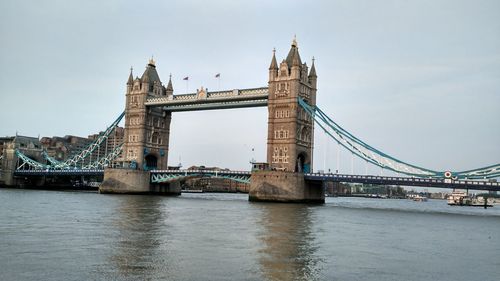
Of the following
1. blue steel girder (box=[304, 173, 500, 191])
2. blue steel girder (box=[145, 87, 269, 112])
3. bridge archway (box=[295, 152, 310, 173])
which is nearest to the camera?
blue steel girder (box=[304, 173, 500, 191])

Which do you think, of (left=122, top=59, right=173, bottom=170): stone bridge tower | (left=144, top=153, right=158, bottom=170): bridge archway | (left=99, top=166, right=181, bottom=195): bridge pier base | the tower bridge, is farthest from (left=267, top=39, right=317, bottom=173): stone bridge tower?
(left=144, top=153, right=158, bottom=170): bridge archway

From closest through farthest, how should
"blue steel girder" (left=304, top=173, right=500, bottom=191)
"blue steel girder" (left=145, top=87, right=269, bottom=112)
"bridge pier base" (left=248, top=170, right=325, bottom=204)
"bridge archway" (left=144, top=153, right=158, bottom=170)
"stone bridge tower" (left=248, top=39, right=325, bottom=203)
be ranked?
"blue steel girder" (left=304, top=173, right=500, bottom=191), "bridge pier base" (left=248, top=170, right=325, bottom=204), "stone bridge tower" (left=248, top=39, right=325, bottom=203), "blue steel girder" (left=145, top=87, right=269, bottom=112), "bridge archway" (left=144, top=153, right=158, bottom=170)

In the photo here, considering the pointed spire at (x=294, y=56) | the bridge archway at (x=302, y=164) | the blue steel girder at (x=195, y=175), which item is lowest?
the blue steel girder at (x=195, y=175)

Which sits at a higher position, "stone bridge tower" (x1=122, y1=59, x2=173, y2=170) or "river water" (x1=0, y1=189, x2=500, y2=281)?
"stone bridge tower" (x1=122, y1=59, x2=173, y2=170)

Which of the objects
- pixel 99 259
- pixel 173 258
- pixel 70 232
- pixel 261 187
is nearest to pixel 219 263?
pixel 173 258

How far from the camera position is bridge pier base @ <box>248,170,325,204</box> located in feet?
229

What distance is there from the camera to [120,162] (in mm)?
95562

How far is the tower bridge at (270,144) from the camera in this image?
69706mm

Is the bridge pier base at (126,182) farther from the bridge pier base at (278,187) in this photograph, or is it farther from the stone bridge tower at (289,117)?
the stone bridge tower at (289,117)

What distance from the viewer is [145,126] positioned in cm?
9575

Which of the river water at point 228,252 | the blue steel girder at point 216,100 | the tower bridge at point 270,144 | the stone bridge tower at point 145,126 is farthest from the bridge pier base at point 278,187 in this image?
the river water at point 228,252

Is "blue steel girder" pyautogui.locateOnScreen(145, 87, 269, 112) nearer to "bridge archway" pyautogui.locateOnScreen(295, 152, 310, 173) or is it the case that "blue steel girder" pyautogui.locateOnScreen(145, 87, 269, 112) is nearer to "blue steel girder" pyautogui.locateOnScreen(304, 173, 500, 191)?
"bridge archway" pyautogui.locateOnScreen(295, 152, 310, 173)

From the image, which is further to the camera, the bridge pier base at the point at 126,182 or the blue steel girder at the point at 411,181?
the bridge pier base at the point at 126,182

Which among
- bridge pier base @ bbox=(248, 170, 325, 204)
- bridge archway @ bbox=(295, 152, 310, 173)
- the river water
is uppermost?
bridge archway @ bbox=(295, 152, 310, 173)
